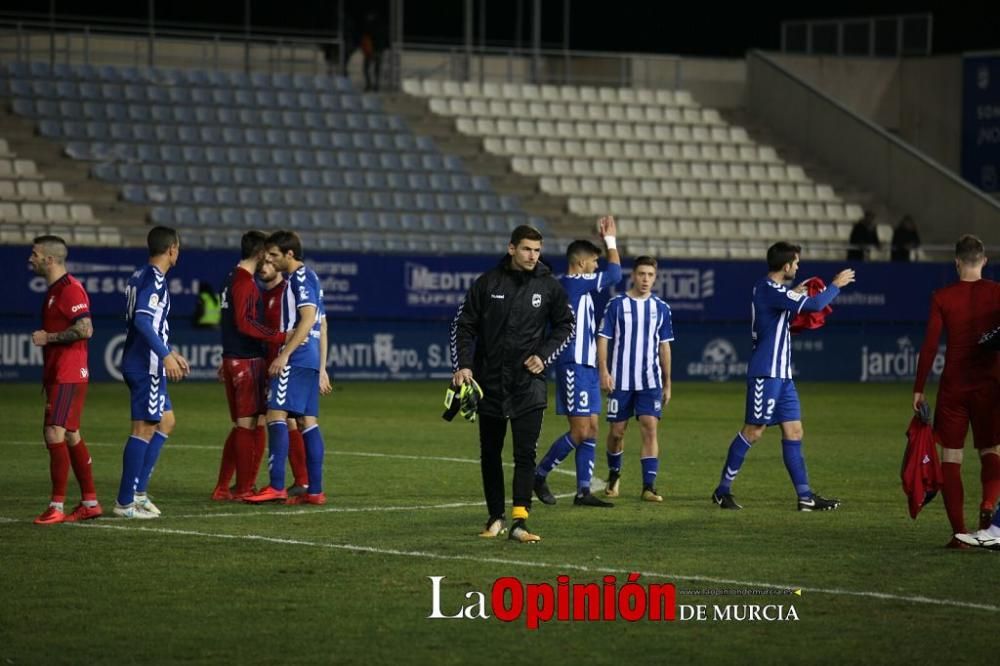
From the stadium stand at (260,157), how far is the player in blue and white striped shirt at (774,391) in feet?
55.6

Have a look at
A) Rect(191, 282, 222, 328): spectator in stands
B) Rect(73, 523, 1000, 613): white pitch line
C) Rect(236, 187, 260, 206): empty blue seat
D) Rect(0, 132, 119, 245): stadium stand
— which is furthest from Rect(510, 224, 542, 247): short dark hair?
Rect(236, 187, 260, 206): empty blue seat

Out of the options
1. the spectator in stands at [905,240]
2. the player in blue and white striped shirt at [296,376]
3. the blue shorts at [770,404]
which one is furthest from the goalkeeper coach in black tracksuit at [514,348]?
the spectator in stands at [905,240]

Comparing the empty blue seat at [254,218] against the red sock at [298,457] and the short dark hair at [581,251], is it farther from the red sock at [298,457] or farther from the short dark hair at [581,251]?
the short dark hair at [581,251]

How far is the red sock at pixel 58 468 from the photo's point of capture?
1180cm

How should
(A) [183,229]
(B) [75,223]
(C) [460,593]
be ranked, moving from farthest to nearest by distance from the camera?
1. (A) [183,229]
2. (B) [75,223]
3. (C) [460,593]

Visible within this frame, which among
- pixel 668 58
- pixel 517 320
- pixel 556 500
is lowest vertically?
pixel 556 500

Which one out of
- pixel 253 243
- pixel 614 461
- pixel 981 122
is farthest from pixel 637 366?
pixel 981 122

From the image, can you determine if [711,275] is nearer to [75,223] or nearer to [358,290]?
[358,290]

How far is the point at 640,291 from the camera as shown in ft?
46.5

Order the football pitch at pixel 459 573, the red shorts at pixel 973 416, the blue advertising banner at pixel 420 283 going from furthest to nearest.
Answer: the blue advertising banner at pixel 420 283, the red shorts at pixel 973 416, the football pitch at pixel 459 573

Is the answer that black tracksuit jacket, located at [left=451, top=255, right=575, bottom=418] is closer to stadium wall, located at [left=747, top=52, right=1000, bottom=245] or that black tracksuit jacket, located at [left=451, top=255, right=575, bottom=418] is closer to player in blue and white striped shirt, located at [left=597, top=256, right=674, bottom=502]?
player in blue and white striped shirt, located at [left=597, top=256, right=674, bottom=502]

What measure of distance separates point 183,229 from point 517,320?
19915 millimetres

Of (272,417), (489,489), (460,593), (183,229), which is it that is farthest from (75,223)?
(460,593)

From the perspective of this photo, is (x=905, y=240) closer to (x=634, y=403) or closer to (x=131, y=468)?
(x=634, y=403)
